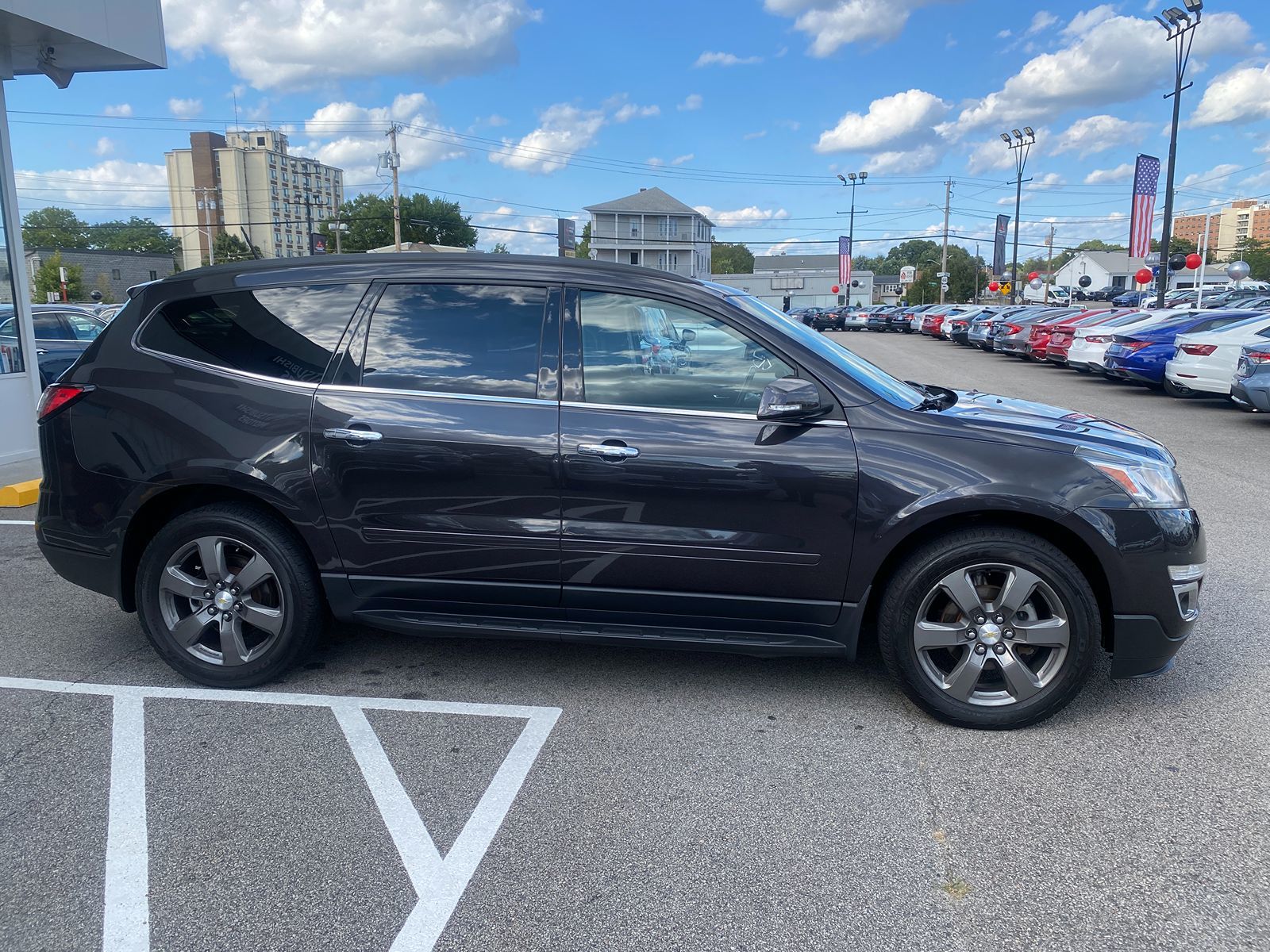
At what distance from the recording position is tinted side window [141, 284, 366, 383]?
3930 millimetres

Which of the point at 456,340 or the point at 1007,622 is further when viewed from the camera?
the point at 456,340

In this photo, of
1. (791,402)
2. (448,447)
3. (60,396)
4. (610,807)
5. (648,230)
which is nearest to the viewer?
(610,807)

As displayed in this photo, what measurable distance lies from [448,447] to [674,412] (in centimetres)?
91

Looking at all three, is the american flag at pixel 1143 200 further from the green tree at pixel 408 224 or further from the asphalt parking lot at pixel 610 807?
the green tree at pixel 408 224

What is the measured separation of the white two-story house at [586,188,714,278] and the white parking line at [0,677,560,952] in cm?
7731

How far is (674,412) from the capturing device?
3633mm

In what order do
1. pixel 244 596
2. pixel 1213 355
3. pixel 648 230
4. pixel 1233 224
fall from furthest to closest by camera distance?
pixel 1233 224, pixel 648 230, pixel 1213 355, pixel 244 596

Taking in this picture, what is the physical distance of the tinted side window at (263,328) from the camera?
3.93 m

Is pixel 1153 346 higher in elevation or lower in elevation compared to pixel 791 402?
lower

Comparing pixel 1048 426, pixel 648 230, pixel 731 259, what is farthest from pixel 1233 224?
pixel 1048 426

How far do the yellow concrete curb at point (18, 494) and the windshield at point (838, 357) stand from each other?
261 inches

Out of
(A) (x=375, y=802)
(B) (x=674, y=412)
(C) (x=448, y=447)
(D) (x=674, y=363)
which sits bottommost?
(A) (x=375, y=802)

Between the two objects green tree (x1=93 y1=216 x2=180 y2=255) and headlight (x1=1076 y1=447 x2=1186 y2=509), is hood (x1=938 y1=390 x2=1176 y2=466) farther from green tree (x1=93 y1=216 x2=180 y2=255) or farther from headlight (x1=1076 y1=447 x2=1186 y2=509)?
green tree (x1=93 y1=216 x2=180 y2=255)

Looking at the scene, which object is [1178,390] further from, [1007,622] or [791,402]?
[791,402]
